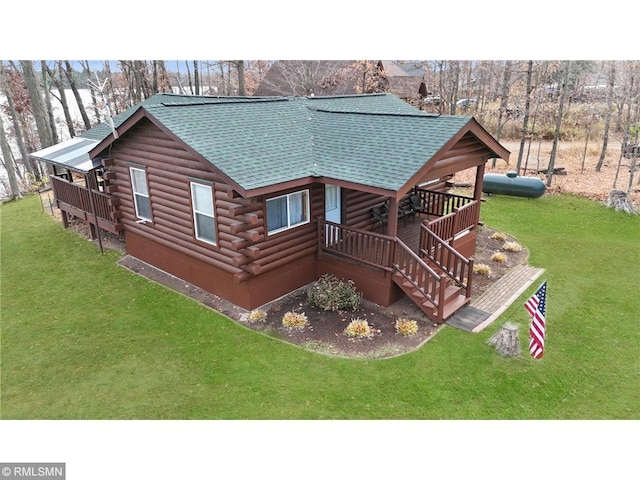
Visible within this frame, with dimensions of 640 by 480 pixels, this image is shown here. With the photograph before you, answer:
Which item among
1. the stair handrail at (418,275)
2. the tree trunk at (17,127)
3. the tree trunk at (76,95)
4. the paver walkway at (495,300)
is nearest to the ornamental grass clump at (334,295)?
Result: the stair handrail at (418,275)

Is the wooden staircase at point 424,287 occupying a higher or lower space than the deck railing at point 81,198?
lower

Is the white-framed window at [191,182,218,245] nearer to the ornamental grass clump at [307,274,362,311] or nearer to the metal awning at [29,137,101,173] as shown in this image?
the ornamental grass clump at [307,274,362,311]

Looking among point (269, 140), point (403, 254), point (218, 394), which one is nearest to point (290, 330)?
point (218, 394)

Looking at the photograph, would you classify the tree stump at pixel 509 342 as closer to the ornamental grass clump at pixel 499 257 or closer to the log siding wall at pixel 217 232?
the ornamental grass clump at pixel 499 257

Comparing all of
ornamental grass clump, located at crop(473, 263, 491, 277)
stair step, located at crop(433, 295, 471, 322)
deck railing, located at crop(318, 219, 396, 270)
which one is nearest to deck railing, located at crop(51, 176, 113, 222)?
deck railing, located at crop(318, 219, 396, 270)

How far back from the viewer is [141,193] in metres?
12.1

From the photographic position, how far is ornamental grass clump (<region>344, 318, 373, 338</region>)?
9.12 m

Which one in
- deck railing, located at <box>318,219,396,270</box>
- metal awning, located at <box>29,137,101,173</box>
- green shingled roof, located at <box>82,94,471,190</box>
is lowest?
deck railing, located at <box>318,219,396,270</box>

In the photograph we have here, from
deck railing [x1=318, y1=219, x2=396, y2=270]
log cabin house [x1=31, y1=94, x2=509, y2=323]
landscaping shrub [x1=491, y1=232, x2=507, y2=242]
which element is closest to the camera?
log cabin house [x1=31, y1=94, x2=509, y2=323]

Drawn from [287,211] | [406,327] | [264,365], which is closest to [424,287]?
[406,327]

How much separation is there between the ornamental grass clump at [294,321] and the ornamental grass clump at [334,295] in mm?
691

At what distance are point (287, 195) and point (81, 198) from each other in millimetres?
8840

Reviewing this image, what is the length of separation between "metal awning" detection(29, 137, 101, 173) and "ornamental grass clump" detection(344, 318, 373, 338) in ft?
29.6

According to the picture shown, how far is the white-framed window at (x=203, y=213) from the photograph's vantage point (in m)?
10.1
